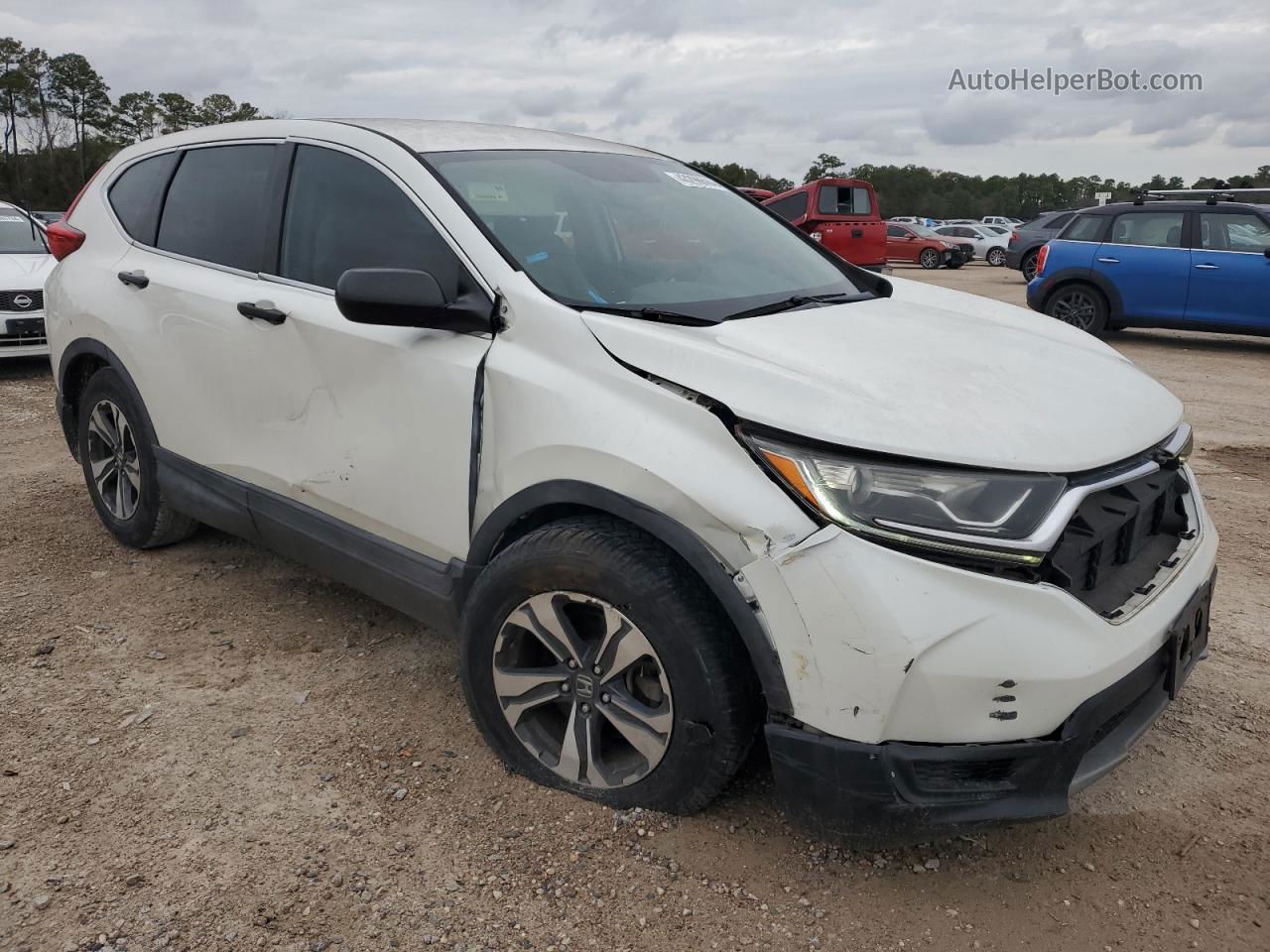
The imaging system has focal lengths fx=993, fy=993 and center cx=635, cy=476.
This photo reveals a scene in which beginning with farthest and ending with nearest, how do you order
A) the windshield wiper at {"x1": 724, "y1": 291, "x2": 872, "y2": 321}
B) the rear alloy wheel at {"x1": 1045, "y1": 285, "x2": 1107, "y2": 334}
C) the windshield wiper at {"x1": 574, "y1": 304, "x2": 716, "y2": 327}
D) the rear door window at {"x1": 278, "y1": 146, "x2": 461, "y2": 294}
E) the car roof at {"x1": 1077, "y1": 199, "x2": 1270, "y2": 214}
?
the rear alloy wheel at {"x1": 1045, "y1": 285, "x2": 1107, "y2": 334} < the car roof at {"x1": 1077, "y1": 199, "x2": 1270, "y2": 214} < the rear door window at {"x1": 278, "y1": 146, "x2": 461, "y2": 294} < the windshield wiper at {"x1": 724, "y1": 291, "x2": 872, "y2": 321} < the windshield wiper at {"x1": 574, "y1": 304, "x2": 716, "y2": 327}

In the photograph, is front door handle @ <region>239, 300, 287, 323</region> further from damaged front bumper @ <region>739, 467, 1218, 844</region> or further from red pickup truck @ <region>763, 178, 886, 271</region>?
red pickup truck @ <region>763, 178, 886, 271</region>

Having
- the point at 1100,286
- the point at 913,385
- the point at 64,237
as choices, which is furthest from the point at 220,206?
the point at 1100,286

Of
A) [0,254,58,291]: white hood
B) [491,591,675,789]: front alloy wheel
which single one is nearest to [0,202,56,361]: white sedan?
[0,254,58,291]: white hood

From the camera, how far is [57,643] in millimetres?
3486

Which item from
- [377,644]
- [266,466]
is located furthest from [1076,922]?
[266,466]

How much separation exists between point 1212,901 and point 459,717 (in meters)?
2.00

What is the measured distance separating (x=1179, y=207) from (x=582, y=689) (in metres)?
10.6

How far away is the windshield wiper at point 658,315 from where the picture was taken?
2439 millimetres

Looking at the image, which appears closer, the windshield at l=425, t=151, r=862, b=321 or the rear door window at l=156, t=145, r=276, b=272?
the windshield at l=425, t=151, r=862, b=321

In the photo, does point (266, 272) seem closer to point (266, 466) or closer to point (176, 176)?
point (266, 466)

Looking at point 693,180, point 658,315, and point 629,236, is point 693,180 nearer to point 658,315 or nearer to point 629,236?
point 629,236

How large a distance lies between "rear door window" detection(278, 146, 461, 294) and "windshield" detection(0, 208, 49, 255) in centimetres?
787

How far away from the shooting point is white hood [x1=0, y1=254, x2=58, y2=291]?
28.3ft

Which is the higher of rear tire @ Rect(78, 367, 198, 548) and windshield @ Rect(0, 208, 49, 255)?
windshield @ Rect(0, 208, 49, 255)
